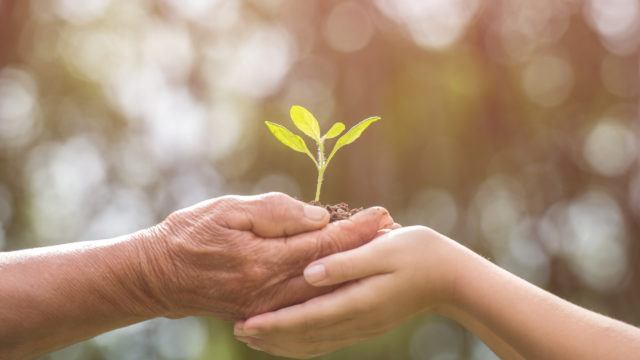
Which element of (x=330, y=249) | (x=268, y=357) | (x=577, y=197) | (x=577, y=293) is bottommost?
(x=268, y=357)

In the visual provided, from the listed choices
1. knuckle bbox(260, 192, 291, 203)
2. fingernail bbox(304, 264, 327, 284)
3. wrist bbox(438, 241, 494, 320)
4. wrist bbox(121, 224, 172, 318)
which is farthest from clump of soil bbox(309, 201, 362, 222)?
wrist bbox(121, 224, 172, 318)

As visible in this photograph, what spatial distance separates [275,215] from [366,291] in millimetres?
567

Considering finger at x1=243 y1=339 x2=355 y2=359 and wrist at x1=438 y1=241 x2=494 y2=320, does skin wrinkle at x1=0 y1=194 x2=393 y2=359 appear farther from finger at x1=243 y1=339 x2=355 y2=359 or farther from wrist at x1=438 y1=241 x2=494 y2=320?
wrist at x1=438 y1=241 x2=494 y2=320

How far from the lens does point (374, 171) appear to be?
13.4m

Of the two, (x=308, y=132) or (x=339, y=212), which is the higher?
(x=308, y=132)

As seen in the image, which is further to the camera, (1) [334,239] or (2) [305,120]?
(2) [305,120]

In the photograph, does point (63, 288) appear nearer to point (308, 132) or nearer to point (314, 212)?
point (314, 212)

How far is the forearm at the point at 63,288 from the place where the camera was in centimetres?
316

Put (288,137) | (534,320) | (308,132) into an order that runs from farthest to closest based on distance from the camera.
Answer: (308,132)
(288,137)
(534,320)

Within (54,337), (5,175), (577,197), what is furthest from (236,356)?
(54,337)

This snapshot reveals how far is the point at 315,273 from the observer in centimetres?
298

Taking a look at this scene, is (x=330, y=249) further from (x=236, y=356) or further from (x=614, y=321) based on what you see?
(x=236, y=356)

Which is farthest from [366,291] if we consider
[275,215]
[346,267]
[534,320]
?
[534,320]

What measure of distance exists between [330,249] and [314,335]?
410mm
